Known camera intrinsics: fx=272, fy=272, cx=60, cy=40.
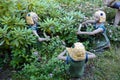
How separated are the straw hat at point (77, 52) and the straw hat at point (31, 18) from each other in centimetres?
104

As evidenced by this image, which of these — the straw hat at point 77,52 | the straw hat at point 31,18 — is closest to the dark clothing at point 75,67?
the straw hat at point 77,52

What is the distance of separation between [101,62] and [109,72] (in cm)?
23

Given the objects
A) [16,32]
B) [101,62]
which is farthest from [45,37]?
[101,62]

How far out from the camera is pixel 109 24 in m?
5.31

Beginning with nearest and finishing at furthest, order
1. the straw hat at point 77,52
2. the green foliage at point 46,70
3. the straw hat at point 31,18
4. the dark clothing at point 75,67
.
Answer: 1. the straw hat at point 77,52
2. the dark clothing at point 75,67
3. the green foliage at point 46,70
4. the straw hat at point 31,18

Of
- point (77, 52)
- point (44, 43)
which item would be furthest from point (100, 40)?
point (77, 52)

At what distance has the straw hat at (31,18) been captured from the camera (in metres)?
A: 4.54

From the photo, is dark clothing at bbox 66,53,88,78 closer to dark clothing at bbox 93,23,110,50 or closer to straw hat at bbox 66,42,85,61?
straw hat at bbox 66,42,85,61

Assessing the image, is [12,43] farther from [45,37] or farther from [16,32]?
[45,37]

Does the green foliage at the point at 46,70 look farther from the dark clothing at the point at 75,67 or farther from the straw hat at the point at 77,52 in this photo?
the straw hat at the point at 77,52

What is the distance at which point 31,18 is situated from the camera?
4.52 m

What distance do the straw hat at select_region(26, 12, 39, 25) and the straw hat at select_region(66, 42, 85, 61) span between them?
1.04 m

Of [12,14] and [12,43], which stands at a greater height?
[12,14]

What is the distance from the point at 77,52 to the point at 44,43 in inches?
38.4
